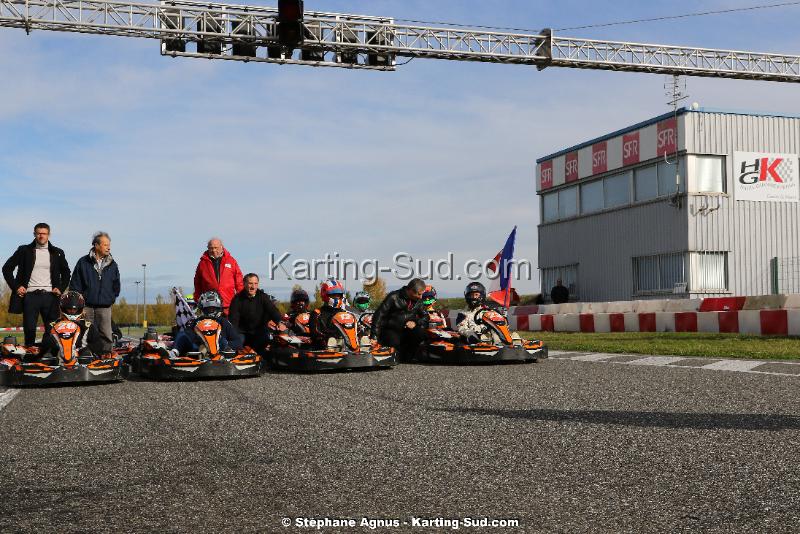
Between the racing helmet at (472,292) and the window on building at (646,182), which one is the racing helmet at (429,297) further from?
the window on building at (646,182)

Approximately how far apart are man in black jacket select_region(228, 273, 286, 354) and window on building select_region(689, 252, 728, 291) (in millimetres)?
19754

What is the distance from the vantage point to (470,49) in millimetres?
26953

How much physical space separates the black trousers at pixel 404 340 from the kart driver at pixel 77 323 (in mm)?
4253

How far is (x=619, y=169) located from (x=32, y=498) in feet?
95.9

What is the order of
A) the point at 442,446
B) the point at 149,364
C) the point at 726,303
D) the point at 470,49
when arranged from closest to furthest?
the point at 442,446, the point at 149,364, the point at 726,303, the point at 470,49

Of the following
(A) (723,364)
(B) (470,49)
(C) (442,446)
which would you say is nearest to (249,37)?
(B) (470,49)

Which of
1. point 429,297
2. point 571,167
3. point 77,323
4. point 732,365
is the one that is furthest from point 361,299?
point 571,167

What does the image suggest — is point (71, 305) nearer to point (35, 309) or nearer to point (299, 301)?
point (35, 309)

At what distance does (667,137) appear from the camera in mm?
28594

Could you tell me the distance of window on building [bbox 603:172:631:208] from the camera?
1219 inches

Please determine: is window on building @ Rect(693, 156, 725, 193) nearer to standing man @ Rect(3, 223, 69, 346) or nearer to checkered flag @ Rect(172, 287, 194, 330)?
checkered flag @ Rect(172, 287, 194, 330)

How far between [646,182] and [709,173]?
7.57ft

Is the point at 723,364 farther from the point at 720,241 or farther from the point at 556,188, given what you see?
the point at 556,188

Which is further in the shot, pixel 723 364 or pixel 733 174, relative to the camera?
pixel 733 174
